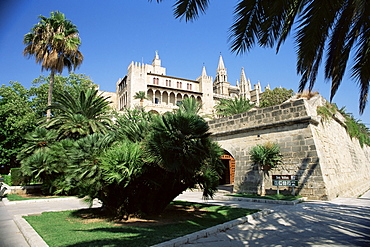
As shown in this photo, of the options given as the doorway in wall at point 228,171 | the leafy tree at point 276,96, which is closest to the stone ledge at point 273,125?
the doorway in wall at point 228,171

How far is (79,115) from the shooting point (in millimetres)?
14609

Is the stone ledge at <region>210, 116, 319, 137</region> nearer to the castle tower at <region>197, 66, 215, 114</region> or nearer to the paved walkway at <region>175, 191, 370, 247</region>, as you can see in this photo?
the paved walkway at <region>175, 191, 370, 247</region>

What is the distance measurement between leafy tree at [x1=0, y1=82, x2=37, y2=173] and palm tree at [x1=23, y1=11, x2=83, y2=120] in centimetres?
1040

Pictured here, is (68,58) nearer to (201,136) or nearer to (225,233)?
(201,136)

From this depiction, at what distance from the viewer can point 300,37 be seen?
4.10m

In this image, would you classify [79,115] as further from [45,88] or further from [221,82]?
[221,82]

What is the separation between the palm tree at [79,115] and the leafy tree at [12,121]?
46.3ft

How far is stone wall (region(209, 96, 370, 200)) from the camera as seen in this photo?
1070cm

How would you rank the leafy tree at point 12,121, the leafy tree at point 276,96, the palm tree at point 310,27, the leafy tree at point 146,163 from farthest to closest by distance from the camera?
the leafy tree at point 276,96 → the leafy tree at point 12,121 → the leafy tree at point 146,163 → the palm tree at point 310,27

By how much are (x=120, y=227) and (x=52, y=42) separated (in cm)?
1836

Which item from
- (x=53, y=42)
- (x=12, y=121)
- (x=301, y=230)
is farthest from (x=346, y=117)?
(x=12, y=121)

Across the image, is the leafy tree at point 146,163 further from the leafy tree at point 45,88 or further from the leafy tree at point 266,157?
the leafy tree at point 45,88

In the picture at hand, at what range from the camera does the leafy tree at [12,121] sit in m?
26.8

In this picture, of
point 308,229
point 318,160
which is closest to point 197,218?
point 308,229
